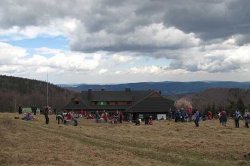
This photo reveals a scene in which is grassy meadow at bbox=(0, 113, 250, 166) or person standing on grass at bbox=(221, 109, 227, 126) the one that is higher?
person standing on grass at bbox=(221, 109, 227, 126)

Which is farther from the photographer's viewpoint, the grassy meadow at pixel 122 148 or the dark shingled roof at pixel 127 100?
the dark shingled roof at pixel 127 100

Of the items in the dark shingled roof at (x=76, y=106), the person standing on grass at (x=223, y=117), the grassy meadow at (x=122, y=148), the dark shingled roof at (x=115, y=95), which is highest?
the dark shingled roof at (x=115, y=95)

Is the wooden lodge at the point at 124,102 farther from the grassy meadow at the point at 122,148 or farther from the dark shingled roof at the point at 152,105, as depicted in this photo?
the grassy meadow at the point at 122,148

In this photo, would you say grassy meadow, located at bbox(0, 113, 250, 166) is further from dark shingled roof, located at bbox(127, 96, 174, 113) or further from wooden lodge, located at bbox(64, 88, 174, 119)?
wooden lodge, located at bbox(64, 88, 174, 119)

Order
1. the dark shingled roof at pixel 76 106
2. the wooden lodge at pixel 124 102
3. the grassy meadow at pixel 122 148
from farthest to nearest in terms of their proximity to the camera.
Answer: the dark shingled roof at pixel 76 106 < the wooden lodge at pixel 124 102 < the grassy meadow at pixel 122 148

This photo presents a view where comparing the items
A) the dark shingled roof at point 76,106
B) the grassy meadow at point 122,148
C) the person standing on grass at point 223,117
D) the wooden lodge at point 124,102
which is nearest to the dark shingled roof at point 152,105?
the wooden lodge at point 124,102

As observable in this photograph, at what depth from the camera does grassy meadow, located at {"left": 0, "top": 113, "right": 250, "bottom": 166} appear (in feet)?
75.6

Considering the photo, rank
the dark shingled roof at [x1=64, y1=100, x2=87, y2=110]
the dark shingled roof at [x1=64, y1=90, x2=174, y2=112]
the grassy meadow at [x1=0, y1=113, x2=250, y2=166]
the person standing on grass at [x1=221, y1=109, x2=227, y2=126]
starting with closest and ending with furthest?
the grassy meadow at [x1=0, y1=113, x2=250, y2=166] → the person standing on grass at [x1=221, y1=109, x2=227, y2=126] → the dark shingled roof at [x1=64, y1=90, x2=174, y2=112] → the dark shingled roof at [x1=64, y1=100, x2=87, y2=110]

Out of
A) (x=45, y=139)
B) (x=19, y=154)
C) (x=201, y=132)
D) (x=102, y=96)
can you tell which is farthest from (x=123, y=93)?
(x=19, y=154)

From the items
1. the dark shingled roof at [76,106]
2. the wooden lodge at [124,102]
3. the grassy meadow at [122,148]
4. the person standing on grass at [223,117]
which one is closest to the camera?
the grassy meadow at [122,148]

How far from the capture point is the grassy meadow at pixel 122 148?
23.0 metres

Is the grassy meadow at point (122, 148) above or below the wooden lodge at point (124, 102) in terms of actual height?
below

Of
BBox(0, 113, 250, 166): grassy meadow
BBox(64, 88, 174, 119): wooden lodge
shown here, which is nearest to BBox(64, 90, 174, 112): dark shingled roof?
BBox(64, 88, 174, 119): wooden lodge

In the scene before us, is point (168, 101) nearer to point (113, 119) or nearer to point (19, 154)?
point (113, 119)
